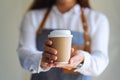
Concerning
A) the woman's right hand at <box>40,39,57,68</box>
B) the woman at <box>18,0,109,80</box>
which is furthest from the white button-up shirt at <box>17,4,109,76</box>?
the woman's right hand at <box>40,39,57,68</box>

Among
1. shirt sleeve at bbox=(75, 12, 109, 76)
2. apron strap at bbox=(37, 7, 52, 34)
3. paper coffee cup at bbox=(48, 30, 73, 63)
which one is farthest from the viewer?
apron strap at bbox=(37, 7, 52, 34)

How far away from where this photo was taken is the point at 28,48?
2.30 ft

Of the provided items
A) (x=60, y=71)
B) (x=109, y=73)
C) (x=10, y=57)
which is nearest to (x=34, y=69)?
(x=60, y=71)

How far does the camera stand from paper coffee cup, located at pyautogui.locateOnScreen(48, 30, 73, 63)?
461mm

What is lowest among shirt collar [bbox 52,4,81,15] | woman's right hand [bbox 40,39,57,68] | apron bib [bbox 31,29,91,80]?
apron bib [bbox 31,29,91,80]

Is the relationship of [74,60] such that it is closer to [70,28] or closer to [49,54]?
[49,54]

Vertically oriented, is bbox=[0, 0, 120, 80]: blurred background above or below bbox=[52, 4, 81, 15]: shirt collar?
below

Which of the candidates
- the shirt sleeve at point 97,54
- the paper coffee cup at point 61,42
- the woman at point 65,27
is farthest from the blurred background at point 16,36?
the paper coffee cup at point 61,42

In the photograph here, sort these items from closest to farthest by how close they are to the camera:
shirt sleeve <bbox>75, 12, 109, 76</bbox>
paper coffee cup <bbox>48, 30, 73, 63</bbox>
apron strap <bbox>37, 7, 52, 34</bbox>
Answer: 1. paper coffee cup <bbox>48, 30, 73, 63</bbox>
2. shirt sleeve <bbox>75, 12, 109, 76</bbox>
3. apron strap <bbox>37, 7, 52, 34</bbox>

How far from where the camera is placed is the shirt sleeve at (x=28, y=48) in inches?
24.9

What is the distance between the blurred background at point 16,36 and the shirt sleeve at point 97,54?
0.63 ft

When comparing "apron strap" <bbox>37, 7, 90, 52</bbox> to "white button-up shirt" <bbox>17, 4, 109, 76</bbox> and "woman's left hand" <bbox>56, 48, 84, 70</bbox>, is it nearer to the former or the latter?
"white button-up shirt" <bbox>17, 4, 109, 76</bbox>

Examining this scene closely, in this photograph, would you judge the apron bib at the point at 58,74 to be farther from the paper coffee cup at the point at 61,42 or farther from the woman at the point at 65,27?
the paper coffee cup at the point at 61,42

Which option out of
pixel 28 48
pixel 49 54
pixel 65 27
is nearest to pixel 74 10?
Answer: pixel 65 27
